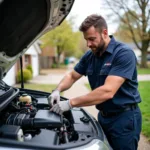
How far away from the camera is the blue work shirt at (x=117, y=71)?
8.36 ft

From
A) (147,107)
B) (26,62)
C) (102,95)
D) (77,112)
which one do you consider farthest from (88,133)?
(26,62)

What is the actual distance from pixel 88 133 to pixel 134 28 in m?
A: 29.8

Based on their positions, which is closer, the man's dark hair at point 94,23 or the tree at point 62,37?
the man's dark hair at point 94,23

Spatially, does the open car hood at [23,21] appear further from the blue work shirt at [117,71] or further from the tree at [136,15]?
the tree at [136,15]

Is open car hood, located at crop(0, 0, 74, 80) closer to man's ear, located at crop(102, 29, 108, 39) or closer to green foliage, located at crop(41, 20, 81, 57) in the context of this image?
man's ear, located at crop(102, 29, 108, 39)

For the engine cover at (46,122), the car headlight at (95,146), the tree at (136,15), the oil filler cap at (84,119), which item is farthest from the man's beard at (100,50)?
the tree at (136,15)

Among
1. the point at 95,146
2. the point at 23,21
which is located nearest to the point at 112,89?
the point at 95,146

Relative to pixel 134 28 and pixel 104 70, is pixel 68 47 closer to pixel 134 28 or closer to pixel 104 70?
pixel 134 28

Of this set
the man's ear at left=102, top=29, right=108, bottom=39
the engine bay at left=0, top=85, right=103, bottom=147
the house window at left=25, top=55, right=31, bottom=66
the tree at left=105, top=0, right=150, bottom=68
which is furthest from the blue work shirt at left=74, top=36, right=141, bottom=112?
the tree at left=105, top=0, right=150, bottom=68

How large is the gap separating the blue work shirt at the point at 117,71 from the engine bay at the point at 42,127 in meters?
0.35

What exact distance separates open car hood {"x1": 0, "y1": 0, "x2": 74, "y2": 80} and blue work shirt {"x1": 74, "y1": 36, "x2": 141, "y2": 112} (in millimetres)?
631

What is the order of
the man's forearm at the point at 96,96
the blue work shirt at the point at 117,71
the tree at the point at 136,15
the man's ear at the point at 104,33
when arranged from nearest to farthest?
the man's forearm at the point at 96,96, the blue work shirt at the point at 117,71, the man's ear at the point at 104,33, the tree at the point at 136,15

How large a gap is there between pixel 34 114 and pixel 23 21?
942 millimetres

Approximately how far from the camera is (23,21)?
2637 mm
